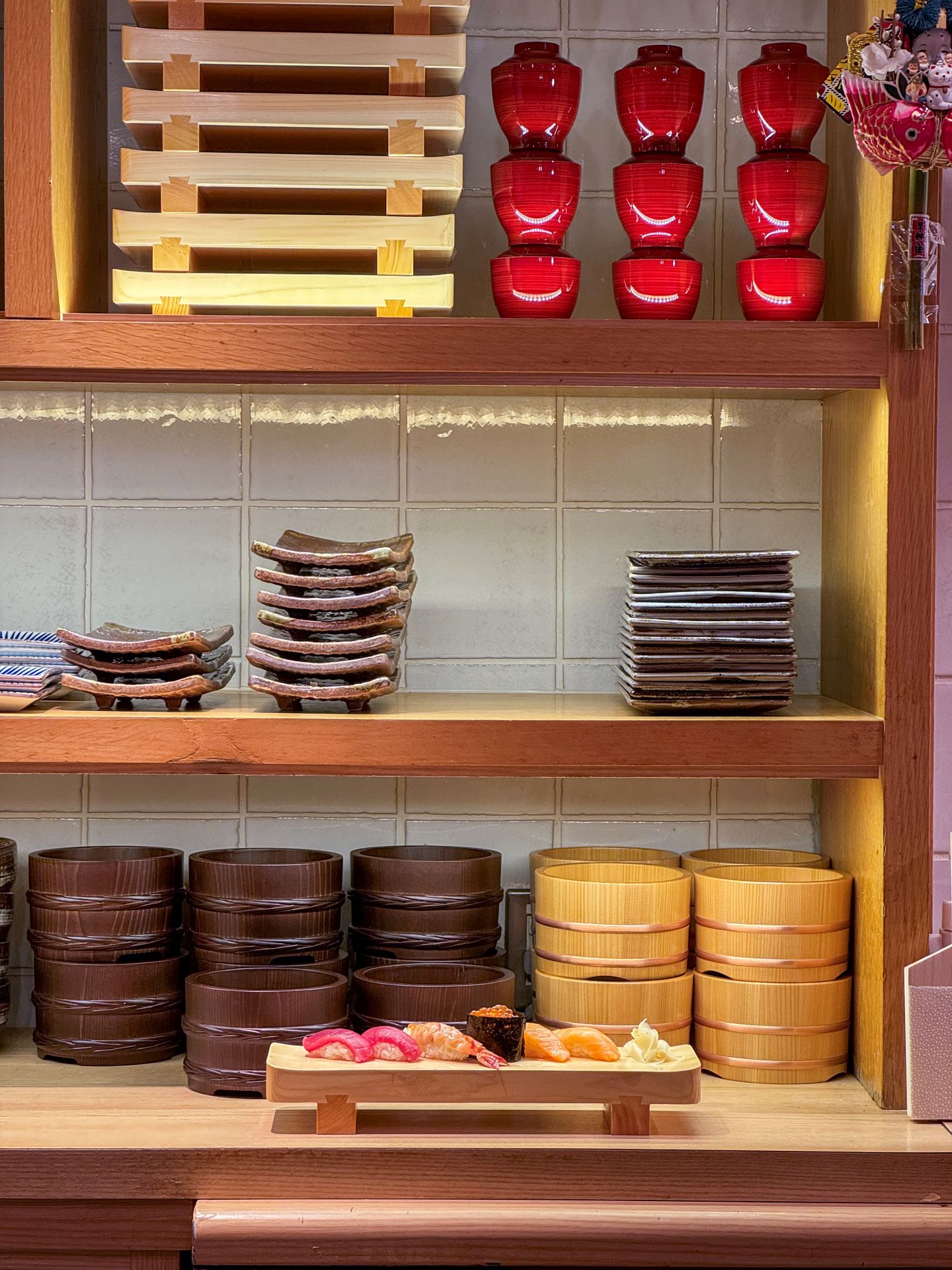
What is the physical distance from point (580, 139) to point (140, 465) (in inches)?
35.8

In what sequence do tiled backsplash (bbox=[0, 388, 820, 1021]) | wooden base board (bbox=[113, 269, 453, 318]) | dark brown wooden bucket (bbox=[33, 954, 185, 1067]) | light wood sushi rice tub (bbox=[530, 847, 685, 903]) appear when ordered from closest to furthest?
wooden base board (bbox=[113, 269, 453, 318])
dark brown wooden bucket (bbox=[33, 954, 185, 1067])
light wood sushi rice tub (bbox=[530, 847, 685, 903])
tiled backsplash (bbox=[0, 388, 820, 1021])

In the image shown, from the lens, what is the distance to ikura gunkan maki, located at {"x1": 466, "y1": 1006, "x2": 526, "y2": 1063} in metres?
1.88

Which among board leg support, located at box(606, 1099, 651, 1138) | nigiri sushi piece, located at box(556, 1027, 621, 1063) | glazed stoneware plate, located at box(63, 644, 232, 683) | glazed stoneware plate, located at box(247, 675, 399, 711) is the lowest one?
board leg support, located at box(606, 1099, 651, 1138)

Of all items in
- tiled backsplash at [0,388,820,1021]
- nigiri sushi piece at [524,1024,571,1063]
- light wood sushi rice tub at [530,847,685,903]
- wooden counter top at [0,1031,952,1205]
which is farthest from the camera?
tiled backsplash at [0,388,820,1021]

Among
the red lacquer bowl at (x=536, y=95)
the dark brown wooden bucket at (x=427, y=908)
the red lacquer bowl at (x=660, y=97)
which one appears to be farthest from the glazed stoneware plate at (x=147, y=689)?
the red lacquer bowl at (x=660, y=97)

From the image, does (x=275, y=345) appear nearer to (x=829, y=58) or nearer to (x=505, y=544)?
(x=505, y=544)

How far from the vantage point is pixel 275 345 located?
75.8 inches

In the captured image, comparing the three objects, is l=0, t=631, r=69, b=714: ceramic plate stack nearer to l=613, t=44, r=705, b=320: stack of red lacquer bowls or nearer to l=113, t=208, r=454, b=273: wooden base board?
l=113, t=208, r=454, b=273: wooden base board

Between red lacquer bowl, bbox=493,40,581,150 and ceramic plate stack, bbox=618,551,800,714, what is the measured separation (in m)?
0.62

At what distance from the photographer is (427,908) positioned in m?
2.13

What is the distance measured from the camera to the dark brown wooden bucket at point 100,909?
211 centimetres

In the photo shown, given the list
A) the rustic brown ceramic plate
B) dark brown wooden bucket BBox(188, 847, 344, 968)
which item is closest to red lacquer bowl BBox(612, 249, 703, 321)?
the rustic brown ceramic plate

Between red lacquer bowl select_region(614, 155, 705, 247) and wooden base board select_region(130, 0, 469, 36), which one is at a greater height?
wooden base board select_region(130, 0, 469, 36)

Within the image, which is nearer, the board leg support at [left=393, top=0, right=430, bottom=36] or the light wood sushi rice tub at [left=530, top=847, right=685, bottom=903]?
the board leg support at [left=393, top=0, right=430, bottom=36]
